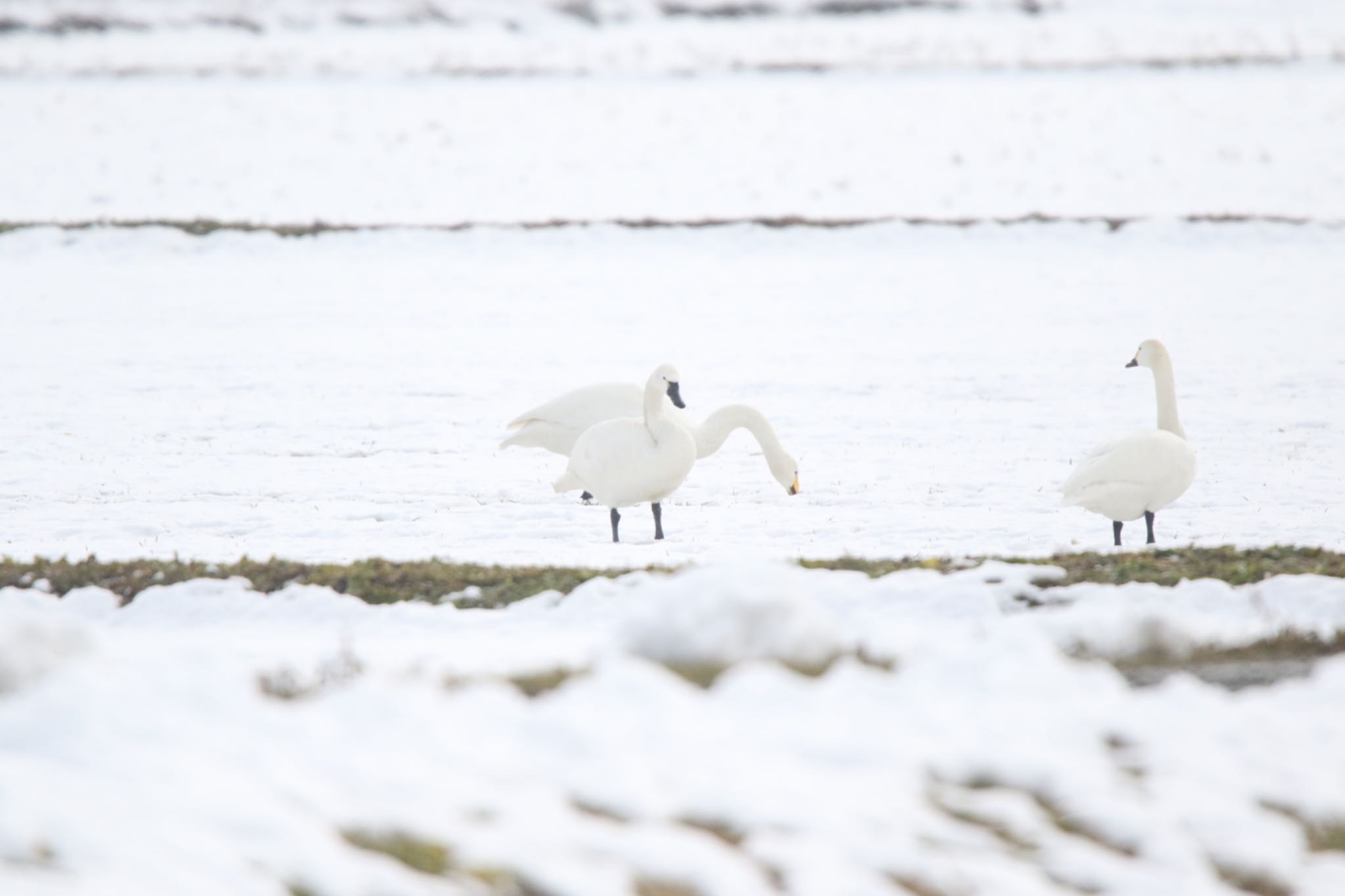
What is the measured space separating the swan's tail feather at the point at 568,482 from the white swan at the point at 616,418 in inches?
28.5

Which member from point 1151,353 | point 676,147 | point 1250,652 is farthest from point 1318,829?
point 676,147

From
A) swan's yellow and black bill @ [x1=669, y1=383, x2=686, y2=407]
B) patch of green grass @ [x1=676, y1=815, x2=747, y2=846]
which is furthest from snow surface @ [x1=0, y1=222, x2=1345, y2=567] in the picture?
patch of green grass @ [x1=676, y1=815, x2=747, y2=846]

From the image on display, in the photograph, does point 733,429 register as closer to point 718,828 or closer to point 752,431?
point 752,431

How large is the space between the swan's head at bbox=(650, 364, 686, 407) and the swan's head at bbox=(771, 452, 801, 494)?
1013 mm

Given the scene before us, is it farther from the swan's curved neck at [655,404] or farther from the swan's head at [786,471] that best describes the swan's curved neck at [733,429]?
the swan's curved neck at [655,404]

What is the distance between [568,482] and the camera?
36.4ft

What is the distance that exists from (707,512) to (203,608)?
186 inches

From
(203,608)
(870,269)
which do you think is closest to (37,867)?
(203,608)

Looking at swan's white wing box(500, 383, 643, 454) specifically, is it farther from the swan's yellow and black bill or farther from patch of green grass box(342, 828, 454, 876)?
patch of green grass box(342, 828, 454, 876)

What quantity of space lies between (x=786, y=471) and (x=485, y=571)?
328 cm

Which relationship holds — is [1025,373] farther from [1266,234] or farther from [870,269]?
[1266,234]

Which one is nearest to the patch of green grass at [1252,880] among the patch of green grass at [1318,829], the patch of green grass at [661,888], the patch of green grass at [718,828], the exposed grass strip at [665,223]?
the patch of green grass at [1318,829]

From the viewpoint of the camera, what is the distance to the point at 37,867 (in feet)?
12.9

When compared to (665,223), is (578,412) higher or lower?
lower
